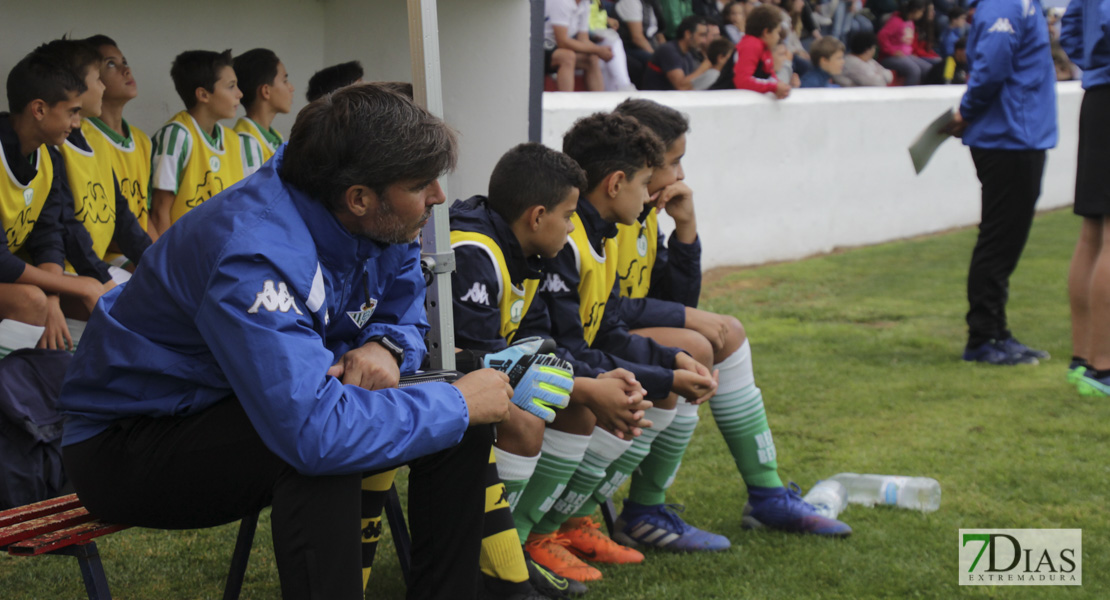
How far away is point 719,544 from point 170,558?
1.57 meters

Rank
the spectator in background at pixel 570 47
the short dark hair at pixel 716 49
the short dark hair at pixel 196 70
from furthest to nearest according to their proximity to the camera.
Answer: the short dark hair at pixel 716 49, the spectator in background at pixel 570 47, the short dark hair at pixel 196 70

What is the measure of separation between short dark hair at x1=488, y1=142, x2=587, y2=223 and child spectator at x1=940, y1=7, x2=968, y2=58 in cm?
1084

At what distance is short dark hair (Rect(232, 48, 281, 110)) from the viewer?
4.21 meters

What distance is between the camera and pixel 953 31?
12852mm

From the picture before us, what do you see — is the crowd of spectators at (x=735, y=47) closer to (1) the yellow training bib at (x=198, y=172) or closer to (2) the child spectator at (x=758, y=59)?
(2) the child spectator at (x=758, y=59)

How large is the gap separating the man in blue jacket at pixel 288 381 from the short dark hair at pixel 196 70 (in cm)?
211

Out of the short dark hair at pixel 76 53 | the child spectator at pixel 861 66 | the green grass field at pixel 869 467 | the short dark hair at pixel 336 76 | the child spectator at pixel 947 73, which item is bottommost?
the green grass field at pixel 869 467

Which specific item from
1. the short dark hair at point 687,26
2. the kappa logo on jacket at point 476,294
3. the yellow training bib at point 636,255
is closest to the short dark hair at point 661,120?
the yellow training bib at point 636,255

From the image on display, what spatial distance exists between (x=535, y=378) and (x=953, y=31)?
11986mm

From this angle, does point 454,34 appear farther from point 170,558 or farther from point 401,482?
point 170,558

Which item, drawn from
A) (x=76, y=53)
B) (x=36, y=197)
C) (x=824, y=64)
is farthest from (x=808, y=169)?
(x=36, y=197)

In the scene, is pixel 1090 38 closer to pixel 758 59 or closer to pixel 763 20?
pixel 758 59

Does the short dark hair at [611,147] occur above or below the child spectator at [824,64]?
above

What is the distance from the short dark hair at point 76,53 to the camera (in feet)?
10.8
